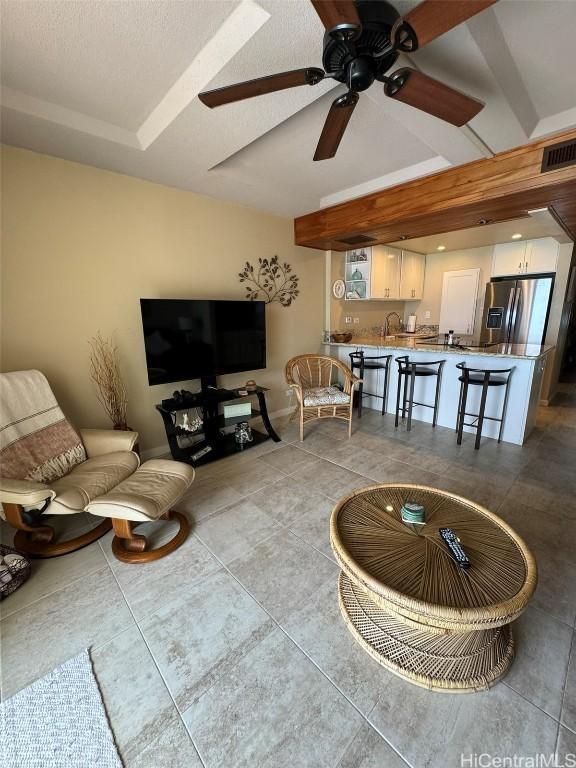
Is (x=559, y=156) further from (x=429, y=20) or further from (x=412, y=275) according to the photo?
(x=412, y=275)

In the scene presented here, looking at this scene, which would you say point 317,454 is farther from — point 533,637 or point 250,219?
point 250,219

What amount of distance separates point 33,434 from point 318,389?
2.79 meters

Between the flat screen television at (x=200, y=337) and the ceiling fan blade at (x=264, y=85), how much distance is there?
164 centimetres

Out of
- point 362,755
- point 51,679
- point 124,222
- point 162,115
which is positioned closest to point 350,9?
point 162,115

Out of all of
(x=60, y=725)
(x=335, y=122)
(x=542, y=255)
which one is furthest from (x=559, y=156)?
(x=60, y=725)

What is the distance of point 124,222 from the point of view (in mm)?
2643

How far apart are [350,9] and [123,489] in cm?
246

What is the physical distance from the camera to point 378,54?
121 cm

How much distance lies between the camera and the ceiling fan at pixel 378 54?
1.00m

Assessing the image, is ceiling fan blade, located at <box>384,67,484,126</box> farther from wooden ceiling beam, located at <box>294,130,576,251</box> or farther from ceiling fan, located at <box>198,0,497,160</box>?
wooden ceiling beam, located at <box>294,130,576,251</box>

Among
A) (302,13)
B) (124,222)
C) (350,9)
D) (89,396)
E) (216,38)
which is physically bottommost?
(89,396)

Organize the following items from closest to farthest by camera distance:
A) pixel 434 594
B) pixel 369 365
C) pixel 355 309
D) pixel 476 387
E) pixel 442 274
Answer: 1. pixel 434 594
2. pixel 476 387
3. pixel 369 365
4. pixel 355 309
5. pixel 442 274

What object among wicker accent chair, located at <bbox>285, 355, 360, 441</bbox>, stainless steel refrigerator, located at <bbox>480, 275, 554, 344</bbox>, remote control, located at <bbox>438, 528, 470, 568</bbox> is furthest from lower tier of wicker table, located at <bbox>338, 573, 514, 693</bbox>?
stainless steel refrigerator, located at <bbox>480, 275, 554, 344</bbox>

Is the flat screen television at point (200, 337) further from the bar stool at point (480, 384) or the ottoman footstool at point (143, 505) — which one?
the bar stool at point (480, 384)
